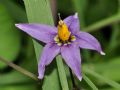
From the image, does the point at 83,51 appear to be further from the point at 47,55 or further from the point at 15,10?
the point at 47,55

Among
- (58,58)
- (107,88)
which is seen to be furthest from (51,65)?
(107,88)

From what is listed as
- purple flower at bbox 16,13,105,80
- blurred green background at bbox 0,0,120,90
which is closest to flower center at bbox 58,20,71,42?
purple flower at bbox 16,13,105,80

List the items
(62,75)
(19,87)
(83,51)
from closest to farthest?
1. (62,75)
2. (19,87)
3. (83,51)

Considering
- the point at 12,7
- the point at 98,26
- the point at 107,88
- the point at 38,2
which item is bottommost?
the point at 107,88

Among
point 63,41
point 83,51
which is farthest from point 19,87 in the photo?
point 63,41

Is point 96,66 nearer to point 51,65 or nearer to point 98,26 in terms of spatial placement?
point 98,26
